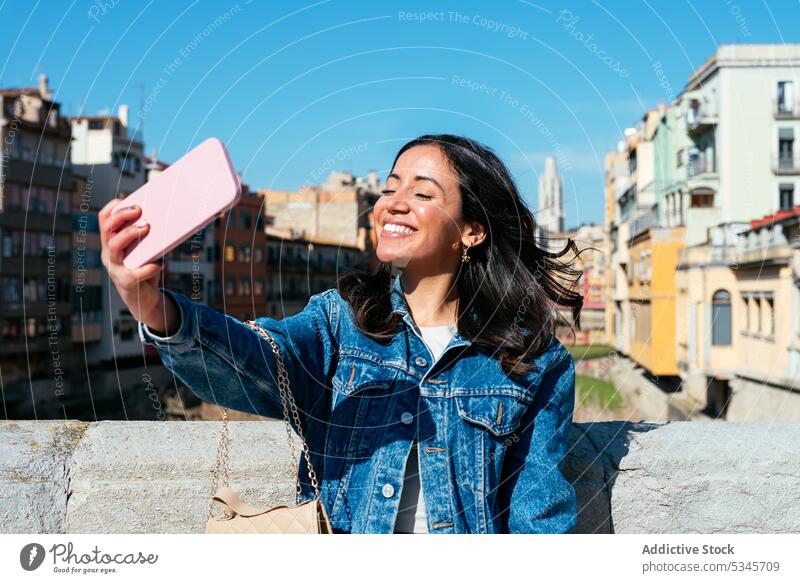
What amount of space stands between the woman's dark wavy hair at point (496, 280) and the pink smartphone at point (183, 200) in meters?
0.65

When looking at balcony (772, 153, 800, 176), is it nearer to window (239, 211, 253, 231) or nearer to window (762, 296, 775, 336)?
window (762, 296, 775, 336)

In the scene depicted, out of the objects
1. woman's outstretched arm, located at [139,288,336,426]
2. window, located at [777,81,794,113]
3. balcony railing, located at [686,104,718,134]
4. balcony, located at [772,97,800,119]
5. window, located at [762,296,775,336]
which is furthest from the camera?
window, located at [777,81,794,113]

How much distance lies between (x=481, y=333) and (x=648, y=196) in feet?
145

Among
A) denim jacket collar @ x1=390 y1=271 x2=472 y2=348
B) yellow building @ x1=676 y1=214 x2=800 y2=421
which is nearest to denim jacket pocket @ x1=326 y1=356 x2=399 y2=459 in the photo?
denim jacket collar @ x1=390 y1=271 x2=472 y2=348

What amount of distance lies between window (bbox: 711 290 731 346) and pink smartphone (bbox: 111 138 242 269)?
35.0m

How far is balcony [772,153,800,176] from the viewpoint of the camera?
34938 millimetres

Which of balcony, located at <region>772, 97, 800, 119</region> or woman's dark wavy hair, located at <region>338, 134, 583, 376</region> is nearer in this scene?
woman's dark wavy hair, located at <region>338, 134, 583, 376</region>

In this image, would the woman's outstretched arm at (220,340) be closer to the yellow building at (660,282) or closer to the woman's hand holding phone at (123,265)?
the woman's hand holding phone at (123,265)

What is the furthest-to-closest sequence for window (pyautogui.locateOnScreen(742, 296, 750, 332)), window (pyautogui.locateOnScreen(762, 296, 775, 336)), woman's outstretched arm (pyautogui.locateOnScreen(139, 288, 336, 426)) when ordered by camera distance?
window (pyautogui.locateOnScreen(742, 296, 750, 332)) < window (pyautogui.locateOnScreen(762, 296, 775, 336)) < woman's outstretched arm (pyautogui.locateOnScreen(139, 288, 336, 426))

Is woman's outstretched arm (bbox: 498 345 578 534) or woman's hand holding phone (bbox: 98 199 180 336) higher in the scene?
woman's hand holding phone (bbox: 98 199 180 336)

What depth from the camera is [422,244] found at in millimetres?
2248

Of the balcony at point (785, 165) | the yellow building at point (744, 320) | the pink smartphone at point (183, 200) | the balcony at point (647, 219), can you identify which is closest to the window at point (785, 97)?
the balcony at point (785, 165)

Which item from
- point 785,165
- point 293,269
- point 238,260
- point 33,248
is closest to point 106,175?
point 33,248

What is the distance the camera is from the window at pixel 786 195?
3447 cm
